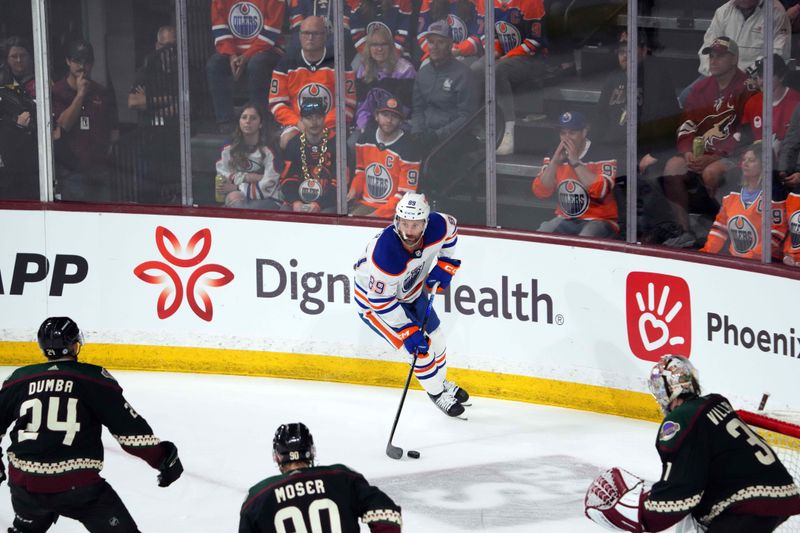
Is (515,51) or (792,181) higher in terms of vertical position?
(515,51)

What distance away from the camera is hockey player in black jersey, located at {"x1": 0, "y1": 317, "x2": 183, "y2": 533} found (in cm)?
390

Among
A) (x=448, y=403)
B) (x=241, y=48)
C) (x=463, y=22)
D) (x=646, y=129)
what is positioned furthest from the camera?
(x=241, y=48)

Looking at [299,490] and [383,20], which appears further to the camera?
[383,20]

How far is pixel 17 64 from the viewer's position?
799cm

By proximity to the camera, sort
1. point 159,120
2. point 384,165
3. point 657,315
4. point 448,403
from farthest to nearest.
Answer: point 159,120 → point 384,165 → point 448,403 → point 657,315

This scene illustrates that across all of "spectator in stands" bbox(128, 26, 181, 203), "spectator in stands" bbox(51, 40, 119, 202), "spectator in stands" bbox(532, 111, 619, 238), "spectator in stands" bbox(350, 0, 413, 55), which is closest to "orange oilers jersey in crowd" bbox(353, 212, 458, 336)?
"spectator in stands" bbox(532, 111, 619, 238)

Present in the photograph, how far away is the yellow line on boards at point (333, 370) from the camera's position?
6859mm

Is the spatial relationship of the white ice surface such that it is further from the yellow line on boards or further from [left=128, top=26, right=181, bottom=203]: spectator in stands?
[left=128, top=26, right=181, bottom=203]: spectator in stands

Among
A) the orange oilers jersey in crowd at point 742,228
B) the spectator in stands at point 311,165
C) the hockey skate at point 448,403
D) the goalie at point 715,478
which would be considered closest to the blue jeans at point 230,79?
the spectator in stands at point 311,165

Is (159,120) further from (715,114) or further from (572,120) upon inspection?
(715,114)

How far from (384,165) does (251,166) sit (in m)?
0.89

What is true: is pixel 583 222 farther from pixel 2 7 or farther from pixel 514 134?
pixel 2 7

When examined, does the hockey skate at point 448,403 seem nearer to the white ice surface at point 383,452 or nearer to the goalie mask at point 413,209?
the white ice surface at point 383,452

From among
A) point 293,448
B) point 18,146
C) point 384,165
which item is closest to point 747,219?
point 384,165
